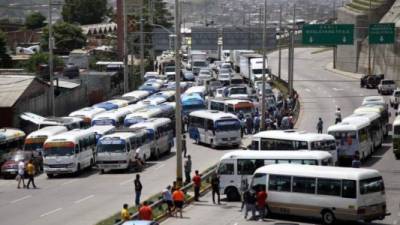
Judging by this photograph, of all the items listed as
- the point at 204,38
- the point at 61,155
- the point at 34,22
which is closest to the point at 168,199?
the point at 61,155

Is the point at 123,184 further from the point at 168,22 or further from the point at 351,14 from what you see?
the point at 168,22

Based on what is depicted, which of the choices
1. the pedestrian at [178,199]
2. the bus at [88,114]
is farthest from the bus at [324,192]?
the bus at [88,114]

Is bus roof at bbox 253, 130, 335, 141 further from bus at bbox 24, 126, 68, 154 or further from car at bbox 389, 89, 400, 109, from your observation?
car at bbox 389, 89, 400, 109

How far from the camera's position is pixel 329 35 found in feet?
257

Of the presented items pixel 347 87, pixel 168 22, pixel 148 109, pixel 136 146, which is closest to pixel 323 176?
pixel 136 146

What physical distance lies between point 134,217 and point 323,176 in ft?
21.7

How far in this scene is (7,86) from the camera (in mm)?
64938

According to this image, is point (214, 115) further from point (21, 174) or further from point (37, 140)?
point (21, 174)

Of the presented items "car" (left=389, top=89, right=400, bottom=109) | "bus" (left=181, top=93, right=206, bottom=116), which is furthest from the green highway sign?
"bus" (left=181, top=93, right=206, bottom=116)

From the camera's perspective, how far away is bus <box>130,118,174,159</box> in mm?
52594

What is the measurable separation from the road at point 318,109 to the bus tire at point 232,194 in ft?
1.61

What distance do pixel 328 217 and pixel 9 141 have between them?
24636 millimetres

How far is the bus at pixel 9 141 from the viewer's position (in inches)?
1994

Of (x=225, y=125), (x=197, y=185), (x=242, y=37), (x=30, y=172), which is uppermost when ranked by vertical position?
(x=242, y=37)
